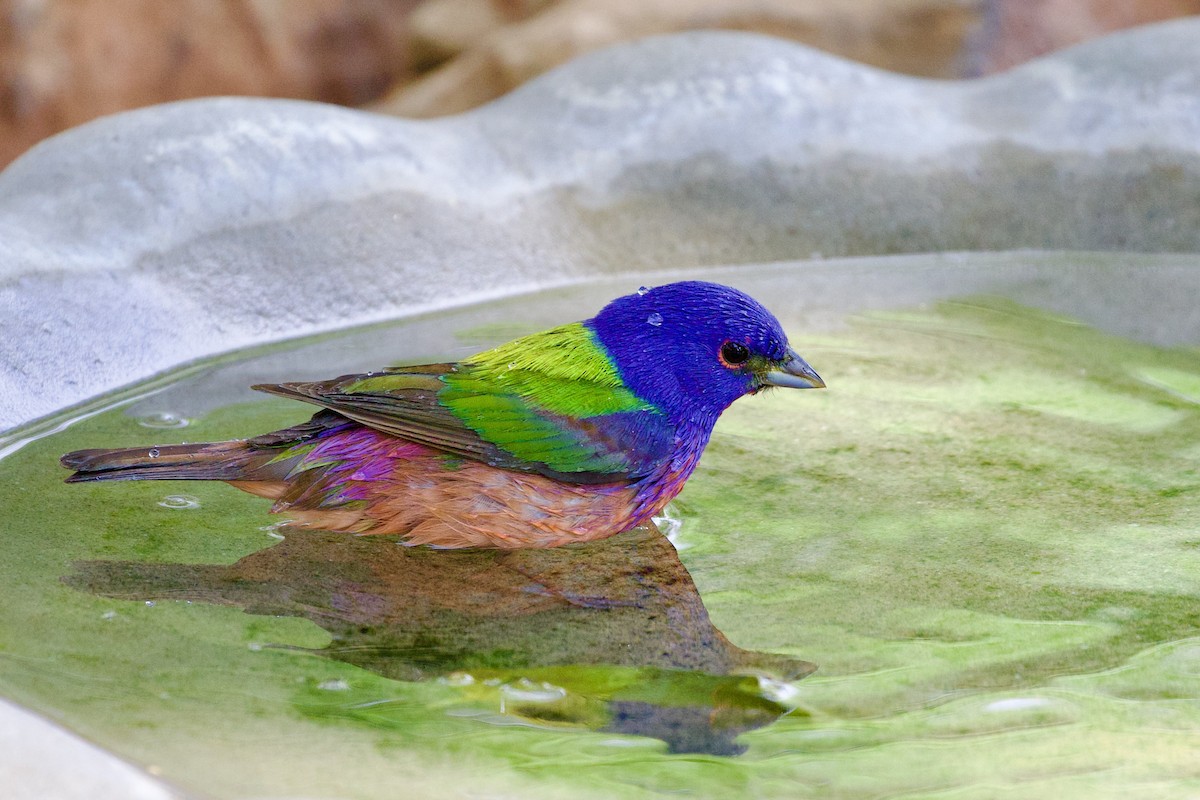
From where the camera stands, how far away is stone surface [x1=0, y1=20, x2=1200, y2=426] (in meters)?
4.52

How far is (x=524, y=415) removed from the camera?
9.98 feet

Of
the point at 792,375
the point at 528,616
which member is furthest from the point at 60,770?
the point at 792,375

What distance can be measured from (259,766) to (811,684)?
3.37 ft

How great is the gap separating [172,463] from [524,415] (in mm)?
802


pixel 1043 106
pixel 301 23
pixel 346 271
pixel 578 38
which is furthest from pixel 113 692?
pixel 301 23

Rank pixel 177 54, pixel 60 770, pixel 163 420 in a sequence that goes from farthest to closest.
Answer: pixel 177 54 → pixel 163 420 → pixel 60 770

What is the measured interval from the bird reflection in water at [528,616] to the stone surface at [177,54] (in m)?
5.16

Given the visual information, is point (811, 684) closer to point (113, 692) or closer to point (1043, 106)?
point (113, 692)

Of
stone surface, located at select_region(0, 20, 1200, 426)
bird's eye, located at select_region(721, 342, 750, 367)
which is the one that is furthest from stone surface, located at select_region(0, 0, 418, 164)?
bird's eye, located at select_region(721, 342, 750, 367)

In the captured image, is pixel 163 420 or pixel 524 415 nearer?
pixel 524 415

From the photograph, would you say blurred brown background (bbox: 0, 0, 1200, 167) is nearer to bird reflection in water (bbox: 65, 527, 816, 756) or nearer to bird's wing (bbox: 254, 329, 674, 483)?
bird's wing (bbox: 254, 329, 674, 483)

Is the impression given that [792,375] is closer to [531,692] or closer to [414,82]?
[531,692]

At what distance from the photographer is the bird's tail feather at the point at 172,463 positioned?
9.86ft

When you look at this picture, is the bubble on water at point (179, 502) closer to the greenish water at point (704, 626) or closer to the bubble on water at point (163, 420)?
the greenish water at point (704, 626)
